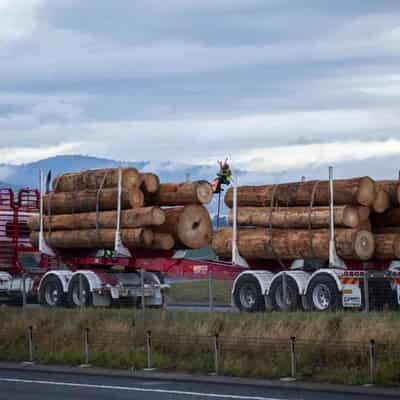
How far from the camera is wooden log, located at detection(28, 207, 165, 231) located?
30.8 meters

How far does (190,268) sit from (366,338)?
11.7 meters

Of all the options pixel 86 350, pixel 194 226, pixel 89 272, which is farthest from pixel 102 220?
pixel 86 350

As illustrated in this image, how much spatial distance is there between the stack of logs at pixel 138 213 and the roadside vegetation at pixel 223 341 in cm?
510

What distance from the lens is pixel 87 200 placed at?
3228cm

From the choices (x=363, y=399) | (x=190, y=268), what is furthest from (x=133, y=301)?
(x=363, y=399)

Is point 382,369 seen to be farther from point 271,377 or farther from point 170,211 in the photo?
point 170,211

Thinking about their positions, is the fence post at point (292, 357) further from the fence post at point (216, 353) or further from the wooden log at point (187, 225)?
the wooden log at point (187, 225)

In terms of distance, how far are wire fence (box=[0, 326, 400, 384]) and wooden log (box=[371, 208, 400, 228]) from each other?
26.7ft

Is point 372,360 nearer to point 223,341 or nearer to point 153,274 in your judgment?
point 223,341

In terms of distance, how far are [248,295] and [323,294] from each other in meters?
2.47

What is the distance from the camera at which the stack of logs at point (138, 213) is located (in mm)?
31156

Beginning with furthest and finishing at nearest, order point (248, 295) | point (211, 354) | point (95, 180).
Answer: point (95, 180) < point (248, 295) < point (211, 354)

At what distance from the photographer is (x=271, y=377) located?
20172 mm

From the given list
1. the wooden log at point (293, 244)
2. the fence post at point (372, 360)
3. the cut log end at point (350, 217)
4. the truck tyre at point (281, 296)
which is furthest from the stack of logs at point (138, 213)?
the fence post at point (372, 360)
